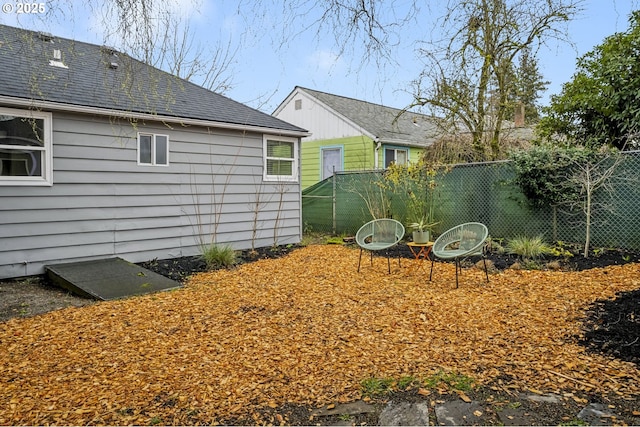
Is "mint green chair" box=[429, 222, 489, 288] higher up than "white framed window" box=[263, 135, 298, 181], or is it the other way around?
"white framed window" box=[263, 135, 298, 181]

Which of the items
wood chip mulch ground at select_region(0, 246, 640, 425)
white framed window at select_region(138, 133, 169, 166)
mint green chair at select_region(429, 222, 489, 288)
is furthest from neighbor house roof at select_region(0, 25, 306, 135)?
mint green chair at select_region(429, 222, 489, 288)

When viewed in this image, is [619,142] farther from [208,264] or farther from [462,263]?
[208,264]

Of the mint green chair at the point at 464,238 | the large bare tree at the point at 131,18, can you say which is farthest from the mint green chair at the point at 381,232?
the large bare tree at the point at 131,18

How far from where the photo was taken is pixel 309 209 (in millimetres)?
11289

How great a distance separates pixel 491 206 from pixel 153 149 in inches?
249

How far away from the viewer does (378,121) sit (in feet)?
48.0

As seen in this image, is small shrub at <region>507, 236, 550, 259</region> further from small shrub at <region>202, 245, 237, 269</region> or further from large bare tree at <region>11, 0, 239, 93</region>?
large bare tree at <region>11, 0, 239, 93</region>

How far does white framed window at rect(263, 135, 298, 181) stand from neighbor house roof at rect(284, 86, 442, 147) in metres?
4.10

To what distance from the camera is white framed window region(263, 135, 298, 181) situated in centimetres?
906

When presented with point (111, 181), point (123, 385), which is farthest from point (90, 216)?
point (123, 385)

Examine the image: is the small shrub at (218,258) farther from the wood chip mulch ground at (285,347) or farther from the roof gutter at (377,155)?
the roof gutter at (377,155)

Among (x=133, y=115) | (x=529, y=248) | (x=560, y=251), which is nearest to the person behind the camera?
(x=133, y=115)

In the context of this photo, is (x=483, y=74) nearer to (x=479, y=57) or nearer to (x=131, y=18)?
(x=479, y=57)

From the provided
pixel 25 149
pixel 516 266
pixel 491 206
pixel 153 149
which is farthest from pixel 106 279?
pixel 491 206
